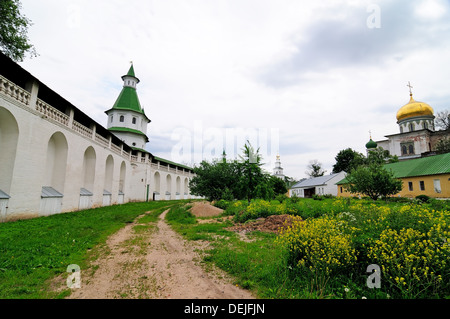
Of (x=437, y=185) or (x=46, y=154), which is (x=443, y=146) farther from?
(x=46, y=154)

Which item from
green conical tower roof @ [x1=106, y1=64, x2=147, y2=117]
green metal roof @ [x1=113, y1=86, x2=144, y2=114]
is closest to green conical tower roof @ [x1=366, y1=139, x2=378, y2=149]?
green conical tower roof @ [x1=106, y1=64, x2=147, y2=117]

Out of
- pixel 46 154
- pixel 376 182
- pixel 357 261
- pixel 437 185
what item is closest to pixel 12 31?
pixel 46 154

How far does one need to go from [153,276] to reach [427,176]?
113 feet

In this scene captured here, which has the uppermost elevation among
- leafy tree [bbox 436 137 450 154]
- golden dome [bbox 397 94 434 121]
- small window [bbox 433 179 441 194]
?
golden dome [bbox 397 94 434 121]

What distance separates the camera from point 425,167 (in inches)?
1049

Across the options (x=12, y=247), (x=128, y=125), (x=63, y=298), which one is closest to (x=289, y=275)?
(x=63, y=298)

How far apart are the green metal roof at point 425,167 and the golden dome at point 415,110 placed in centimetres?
2247

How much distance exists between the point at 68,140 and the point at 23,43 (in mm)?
→ 7146

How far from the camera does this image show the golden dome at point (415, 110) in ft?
144

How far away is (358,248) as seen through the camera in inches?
156

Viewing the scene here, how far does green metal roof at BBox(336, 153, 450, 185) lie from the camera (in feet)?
79.6

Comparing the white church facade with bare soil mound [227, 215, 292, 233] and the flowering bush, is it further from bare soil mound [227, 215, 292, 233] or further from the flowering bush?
the flowering bush

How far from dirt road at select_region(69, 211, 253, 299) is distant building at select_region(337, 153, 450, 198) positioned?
28310 millimetres
